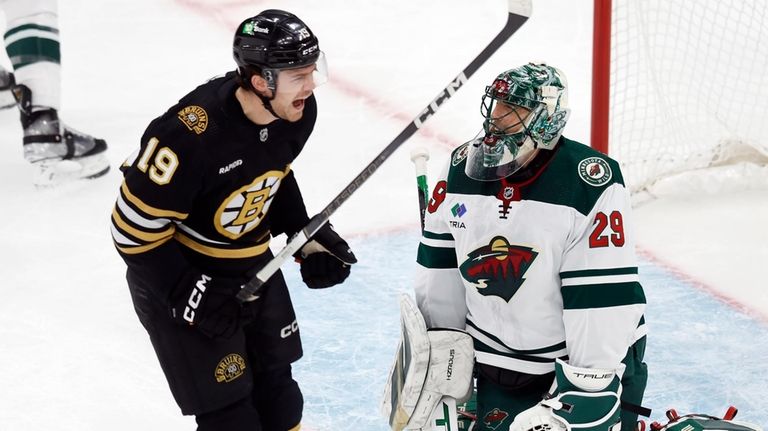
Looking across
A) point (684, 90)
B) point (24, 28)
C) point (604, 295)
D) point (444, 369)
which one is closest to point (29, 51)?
point (24, 28)

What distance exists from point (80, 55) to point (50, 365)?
2965 mm

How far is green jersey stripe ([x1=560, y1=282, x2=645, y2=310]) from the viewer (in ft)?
6.70

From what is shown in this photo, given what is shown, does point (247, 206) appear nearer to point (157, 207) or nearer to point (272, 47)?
point (157, 207)

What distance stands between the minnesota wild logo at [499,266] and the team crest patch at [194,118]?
0.60m

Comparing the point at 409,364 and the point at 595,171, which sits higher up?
the point at 595,171

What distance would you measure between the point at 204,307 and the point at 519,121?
763 mm

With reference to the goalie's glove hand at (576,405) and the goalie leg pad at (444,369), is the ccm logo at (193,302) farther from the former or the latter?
the goalie's glove hand at (576,405)

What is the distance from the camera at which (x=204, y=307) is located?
2316 mm

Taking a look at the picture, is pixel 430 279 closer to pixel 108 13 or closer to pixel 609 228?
pixel 609 228

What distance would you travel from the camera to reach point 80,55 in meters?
5.96

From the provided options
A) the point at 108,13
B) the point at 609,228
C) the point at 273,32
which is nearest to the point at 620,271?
the point at 609,228

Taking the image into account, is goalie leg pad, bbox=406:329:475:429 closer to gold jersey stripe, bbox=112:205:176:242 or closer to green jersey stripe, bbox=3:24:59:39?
gold jersey stripe, bbox=112:205:176:242

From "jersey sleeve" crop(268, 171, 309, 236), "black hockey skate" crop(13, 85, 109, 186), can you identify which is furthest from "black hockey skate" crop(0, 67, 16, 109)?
"jersey sleeve" crop(268, 171, 309, 236)

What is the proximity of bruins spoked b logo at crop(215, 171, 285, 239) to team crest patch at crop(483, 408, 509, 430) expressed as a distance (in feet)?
2.17
